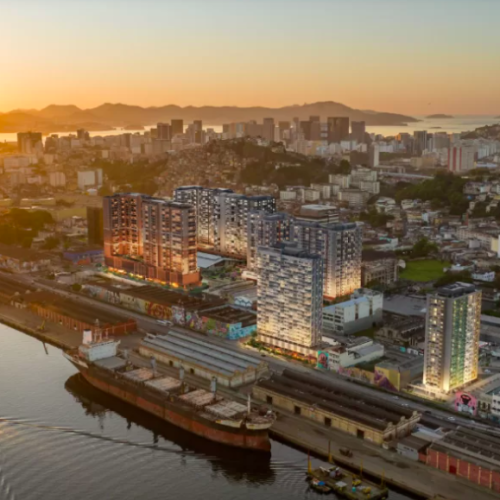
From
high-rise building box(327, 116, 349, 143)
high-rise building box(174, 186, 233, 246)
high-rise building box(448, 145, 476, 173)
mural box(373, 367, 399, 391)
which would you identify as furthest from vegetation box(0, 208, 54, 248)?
high-rise building box(327, 116, 349, 143)

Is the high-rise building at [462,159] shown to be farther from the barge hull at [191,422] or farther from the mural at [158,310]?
the barge hull at [191,422]

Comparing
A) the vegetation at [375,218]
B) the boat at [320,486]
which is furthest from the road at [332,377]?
the vegetation at [375,218]

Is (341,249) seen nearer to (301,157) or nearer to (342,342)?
(342,342)

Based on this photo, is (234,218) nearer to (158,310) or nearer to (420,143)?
(158,310)

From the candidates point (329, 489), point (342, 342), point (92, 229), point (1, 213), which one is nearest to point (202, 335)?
point (342, 342)

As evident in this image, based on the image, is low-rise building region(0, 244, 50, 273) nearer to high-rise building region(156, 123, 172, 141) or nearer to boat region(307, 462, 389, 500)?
boat region(307, 462, 389, 500)
